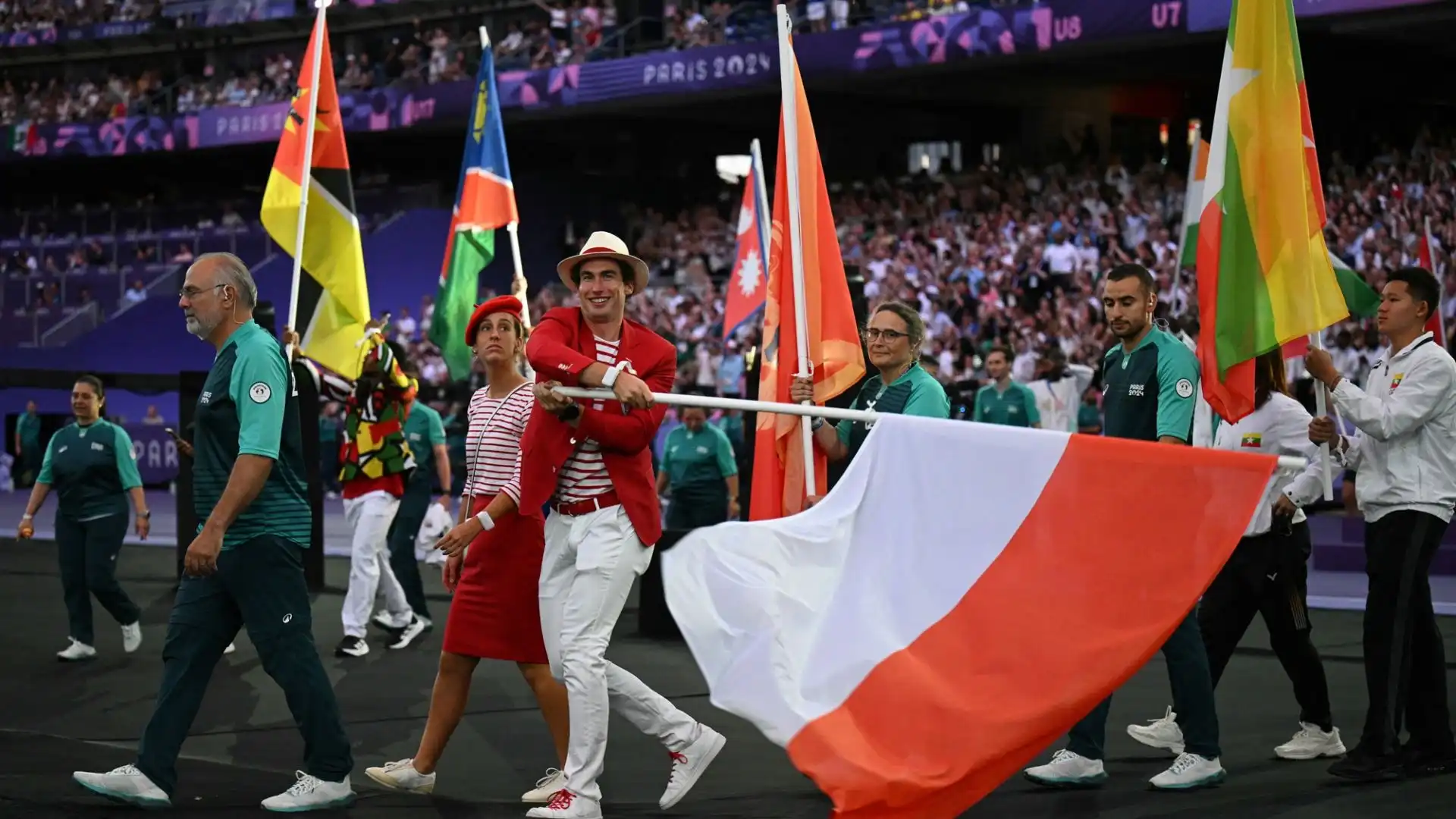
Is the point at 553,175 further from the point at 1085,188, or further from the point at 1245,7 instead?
the point at 1245,7

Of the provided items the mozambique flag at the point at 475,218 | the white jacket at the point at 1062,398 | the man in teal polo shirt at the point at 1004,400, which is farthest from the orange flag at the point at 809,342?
the white jacket at the point at 1062,398

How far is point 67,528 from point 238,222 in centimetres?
2674

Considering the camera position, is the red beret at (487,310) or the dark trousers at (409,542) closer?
the red beret at (487,310)

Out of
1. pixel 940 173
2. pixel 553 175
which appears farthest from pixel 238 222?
→ pixel 940 173

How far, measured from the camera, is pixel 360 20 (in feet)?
122

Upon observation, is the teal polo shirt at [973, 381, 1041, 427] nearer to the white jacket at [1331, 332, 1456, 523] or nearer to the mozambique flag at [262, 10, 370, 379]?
the mozambique flag at [262, 10, 370, 379]

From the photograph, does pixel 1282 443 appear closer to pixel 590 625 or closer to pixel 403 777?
pixel 590 625

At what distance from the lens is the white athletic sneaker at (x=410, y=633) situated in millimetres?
11289

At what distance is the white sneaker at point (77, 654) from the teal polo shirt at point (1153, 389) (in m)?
6.89

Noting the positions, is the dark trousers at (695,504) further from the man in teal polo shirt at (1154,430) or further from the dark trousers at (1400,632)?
the dark trousers at (1400,632)

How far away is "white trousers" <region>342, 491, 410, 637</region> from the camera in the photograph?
10883 mm

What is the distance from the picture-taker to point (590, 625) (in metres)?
6.09

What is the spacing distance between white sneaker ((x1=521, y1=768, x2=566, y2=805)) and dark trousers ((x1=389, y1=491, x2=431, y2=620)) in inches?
193

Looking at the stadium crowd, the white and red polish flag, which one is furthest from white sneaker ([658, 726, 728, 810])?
the stadium crowd
